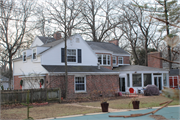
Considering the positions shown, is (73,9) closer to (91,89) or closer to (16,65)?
(91,89)

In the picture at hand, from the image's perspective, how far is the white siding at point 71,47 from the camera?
73.9ft

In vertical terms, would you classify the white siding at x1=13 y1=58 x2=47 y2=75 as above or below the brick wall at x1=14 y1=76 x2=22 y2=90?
above

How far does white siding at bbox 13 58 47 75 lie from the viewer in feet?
73.8

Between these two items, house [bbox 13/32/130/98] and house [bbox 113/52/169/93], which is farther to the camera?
house [bbox 113/52/169/93]

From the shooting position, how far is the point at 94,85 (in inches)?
905

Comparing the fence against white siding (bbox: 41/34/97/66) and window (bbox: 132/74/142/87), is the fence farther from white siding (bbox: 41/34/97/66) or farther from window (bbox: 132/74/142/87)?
window (bbox: 132/74/142/87)

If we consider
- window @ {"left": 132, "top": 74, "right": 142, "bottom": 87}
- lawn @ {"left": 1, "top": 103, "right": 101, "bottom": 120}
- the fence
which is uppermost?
window @ {"left": 132, "top": 74, "right": 142, "bottom": 87}

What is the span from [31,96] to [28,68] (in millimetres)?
8395

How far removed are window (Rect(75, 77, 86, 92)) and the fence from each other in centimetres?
383

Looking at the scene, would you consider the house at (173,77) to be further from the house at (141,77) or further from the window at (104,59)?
the window at (104,59)

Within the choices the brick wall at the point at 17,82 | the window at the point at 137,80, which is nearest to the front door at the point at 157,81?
the window at the point at 137,80

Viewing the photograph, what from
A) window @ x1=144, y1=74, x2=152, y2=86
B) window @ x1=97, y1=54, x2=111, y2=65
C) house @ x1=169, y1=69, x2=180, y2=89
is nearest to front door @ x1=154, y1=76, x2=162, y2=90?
window @ x1=144, y1=74, x2=152, y2=86

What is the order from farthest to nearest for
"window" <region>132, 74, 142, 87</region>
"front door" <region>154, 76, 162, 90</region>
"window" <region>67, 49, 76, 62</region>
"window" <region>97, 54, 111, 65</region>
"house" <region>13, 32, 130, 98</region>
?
"window" <region>97, 54, 111, 65</region>, "front door" <region>154, 76, 162, 90</region>, "window" <region>132, 74, 142, 87</region>, "window" <region>67, 49, 76, 62</region>, "house" <region>13, 32, 130, 98</region>

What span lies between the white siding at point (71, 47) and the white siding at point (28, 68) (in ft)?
3.19
